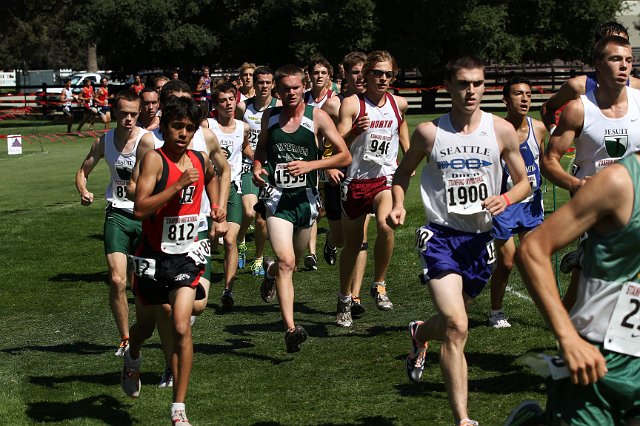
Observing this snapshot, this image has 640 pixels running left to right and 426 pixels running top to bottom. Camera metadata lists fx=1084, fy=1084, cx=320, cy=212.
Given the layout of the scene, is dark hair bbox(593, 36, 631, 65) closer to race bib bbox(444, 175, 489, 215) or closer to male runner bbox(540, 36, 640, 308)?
male runner bbox(540, 36, 640, 308)

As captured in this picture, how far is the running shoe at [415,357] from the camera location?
23.5 ft

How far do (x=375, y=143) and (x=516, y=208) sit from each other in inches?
59.1

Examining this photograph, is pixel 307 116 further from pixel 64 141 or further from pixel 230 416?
pixel 64 141

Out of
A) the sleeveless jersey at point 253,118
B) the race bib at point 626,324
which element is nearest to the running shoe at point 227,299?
the sleeveless jersey at point 253,118

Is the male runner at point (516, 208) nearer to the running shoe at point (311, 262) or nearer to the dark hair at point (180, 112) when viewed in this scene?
the dark hair at point (180, 112)

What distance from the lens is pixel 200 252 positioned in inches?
281

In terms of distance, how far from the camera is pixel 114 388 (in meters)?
8.05

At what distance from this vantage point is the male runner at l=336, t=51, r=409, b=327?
9828 mm

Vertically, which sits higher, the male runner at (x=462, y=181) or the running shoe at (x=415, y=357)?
the male runner at (x=462, y=181)

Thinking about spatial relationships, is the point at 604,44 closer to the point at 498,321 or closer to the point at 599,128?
the point at 599,128

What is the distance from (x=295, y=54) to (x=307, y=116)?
3949 centimetres

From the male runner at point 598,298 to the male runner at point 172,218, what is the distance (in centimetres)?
332

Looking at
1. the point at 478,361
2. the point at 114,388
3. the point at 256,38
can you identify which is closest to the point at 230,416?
the point at 114,388

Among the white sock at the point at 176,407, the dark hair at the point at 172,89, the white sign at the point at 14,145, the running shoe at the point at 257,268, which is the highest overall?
the dark hair at the point at 172,89
